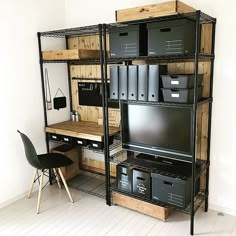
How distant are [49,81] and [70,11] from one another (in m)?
0.93

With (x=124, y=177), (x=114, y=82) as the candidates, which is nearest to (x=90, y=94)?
(x=114, y=82)

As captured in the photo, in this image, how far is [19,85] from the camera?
2889 mm

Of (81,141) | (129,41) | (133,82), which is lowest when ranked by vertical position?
(81,141)

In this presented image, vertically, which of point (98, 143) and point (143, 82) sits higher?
point (143, 82)

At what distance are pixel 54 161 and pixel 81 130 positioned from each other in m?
0.45

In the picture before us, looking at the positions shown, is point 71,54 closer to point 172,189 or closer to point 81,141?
point 81,141

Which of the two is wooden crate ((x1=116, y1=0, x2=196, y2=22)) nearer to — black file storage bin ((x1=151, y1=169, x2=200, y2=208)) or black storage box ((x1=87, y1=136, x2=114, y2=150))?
black storage box ((x1=87, y1=136, x2=114, y2=150))

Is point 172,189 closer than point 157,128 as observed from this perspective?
Yes

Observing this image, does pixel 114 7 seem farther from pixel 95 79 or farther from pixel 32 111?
pixel 32 111

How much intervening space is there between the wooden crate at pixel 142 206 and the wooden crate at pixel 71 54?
1.51m

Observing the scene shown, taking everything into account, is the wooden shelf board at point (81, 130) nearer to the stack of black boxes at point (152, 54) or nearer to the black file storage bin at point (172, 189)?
the stack of black boxes at point (152, 54)

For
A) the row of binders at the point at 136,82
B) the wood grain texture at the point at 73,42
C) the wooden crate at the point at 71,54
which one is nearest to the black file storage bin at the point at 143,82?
the row of binders at the point at 136,82

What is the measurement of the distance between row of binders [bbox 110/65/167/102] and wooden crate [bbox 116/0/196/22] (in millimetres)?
422
